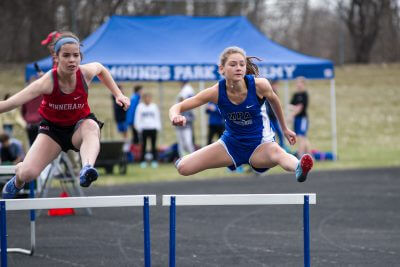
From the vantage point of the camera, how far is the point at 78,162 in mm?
11797

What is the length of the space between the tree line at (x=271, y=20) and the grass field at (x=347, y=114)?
1.79m

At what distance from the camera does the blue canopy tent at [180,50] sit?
1764cm

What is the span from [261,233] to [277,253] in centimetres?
128

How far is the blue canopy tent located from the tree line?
4949mm

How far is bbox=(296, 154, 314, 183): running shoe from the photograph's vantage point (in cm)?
638

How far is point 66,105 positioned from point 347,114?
75.5ft

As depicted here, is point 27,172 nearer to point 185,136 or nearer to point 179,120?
point 179,120

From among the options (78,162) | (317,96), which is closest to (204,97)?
(78,162)

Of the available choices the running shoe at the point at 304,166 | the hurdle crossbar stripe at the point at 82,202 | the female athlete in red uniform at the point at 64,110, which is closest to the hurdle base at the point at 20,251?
the female athlete in red uniform at the point at 64,110

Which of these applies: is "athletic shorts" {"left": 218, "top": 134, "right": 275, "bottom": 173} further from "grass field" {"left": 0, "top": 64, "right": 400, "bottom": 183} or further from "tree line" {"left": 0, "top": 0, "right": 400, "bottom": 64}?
"tree line" {"left": 0, "top": 0, "right": 400, "bottom": 64}

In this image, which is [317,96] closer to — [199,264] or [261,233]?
[261,233]

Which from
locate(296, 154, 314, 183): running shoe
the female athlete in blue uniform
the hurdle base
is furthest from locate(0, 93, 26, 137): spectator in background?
locate(296, 154, 314, 183): running shoe

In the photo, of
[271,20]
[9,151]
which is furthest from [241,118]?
[271,20]

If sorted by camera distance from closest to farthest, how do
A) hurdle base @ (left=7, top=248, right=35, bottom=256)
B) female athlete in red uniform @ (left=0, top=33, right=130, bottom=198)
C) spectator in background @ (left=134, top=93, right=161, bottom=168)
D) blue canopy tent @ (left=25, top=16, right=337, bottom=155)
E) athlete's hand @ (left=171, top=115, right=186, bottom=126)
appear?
athlete's hand @ (left=171, top=115, right=186, bottom=126)
female athlete in red uniform @ (left=0, top=33, right=130, bottom=198)
hurdle base @ (left=7, top=248, right=35, bottom=256)
blue canopy tent @ (left=25, top=16, right=337, bottom=155)
spectator in background @ (left=134, top=93, right=161, bottom=168)
